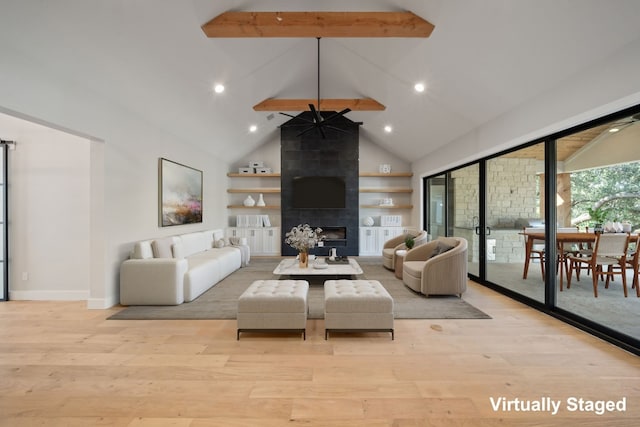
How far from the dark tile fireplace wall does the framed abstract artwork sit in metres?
2.41

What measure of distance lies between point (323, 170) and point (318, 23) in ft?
15.2

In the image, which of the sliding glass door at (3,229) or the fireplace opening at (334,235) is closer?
the sliding glass door at (3,229)

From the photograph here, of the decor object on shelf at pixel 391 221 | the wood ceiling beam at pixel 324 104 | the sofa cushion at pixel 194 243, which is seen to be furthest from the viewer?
the decor object on shelf at pixel 391 221

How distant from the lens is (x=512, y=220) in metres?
5.12

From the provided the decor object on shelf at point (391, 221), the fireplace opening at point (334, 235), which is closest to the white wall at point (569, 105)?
the decor object on shelf at point (391, 221)

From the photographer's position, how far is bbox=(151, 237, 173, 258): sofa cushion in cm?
418

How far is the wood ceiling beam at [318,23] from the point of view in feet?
11.3

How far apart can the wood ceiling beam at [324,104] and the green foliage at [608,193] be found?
3745mm

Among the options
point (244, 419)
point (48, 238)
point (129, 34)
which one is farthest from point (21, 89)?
point (244, 419)

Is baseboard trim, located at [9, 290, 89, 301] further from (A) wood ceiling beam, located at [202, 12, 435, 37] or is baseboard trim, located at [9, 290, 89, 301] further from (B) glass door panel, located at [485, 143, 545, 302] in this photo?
(B) glass door panel, located at [485, 143, 545, 302]

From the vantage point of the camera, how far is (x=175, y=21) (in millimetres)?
3146

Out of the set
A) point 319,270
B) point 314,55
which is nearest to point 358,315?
point 319,270

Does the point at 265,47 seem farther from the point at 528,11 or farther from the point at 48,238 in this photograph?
the point at 48,238

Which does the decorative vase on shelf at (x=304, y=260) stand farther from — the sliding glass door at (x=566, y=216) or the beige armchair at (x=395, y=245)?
the sliding glass door at (x=566, y=216)
